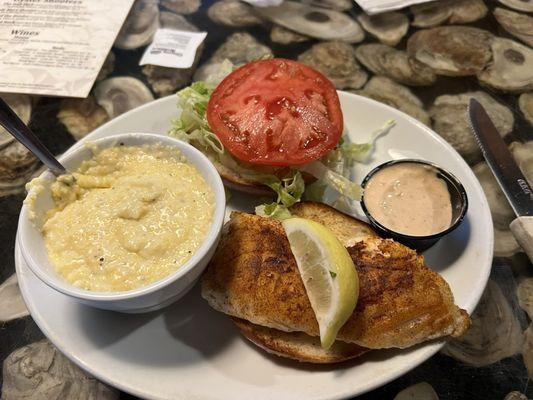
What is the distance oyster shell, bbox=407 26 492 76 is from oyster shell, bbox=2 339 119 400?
10.2 ft

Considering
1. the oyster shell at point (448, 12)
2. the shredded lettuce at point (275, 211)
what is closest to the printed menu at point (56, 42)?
the shredded lettuce at point (275, 211)

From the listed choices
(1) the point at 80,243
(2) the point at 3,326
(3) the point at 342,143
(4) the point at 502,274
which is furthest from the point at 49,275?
(4) the point at 502,274

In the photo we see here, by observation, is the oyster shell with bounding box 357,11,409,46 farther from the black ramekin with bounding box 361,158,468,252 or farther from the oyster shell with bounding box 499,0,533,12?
the black ramekin with bounding box 361,158,468,252

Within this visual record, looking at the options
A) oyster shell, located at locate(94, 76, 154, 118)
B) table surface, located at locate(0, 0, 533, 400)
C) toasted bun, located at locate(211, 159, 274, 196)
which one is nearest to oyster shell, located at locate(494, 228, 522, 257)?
table surface, located at locate(0, 0, 533, 400)

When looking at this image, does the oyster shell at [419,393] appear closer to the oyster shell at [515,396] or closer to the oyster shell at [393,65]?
the oyster shell at [515,396]

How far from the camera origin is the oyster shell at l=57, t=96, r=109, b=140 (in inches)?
130

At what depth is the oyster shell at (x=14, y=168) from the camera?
301 cm

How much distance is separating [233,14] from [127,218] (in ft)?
→ 8.94

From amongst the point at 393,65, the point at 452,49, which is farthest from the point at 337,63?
the point at 452,49

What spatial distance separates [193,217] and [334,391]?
90 cm

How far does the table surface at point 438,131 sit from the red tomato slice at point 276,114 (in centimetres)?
86

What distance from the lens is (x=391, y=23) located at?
3979 millimetres

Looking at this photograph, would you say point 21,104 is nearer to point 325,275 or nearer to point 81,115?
point 81,115

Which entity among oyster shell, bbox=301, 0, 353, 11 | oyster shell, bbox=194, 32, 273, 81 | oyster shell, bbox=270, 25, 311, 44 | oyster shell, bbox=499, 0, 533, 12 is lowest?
oyster shell, bbox=194, 32, 273, 81
